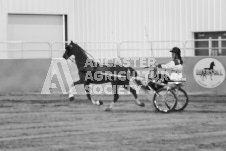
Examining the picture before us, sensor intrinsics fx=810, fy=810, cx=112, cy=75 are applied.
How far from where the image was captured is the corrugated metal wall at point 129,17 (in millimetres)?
32625

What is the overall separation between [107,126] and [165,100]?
3.09 meters

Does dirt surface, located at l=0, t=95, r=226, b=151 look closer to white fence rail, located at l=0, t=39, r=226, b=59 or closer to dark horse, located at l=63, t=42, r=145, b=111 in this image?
dark horse, located at l=63, t=42, r=145, b=111

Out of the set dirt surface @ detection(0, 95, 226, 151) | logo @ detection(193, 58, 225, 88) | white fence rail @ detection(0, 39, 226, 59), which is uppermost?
white fence rail @ detection(0, 39, 226, 59)

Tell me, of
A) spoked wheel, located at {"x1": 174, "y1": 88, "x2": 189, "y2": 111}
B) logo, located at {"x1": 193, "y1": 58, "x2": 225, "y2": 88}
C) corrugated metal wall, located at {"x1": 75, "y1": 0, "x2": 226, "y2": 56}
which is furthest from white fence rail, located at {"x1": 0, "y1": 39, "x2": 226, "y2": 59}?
spoked wheel, located at {"x1": 174, "y1": 88, "x2": 189, "y2": 111}

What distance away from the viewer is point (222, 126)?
16.4m

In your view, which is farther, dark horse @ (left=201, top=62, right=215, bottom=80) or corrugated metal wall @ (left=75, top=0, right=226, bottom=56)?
corrugated metal wall @ (left=75, top=0, right=226, bottom=56)

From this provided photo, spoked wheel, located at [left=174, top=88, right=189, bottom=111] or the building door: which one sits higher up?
the building door

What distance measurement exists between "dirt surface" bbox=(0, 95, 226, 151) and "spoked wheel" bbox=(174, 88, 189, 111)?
257mm

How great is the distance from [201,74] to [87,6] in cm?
1063

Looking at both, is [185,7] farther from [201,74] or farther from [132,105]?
[132,105]

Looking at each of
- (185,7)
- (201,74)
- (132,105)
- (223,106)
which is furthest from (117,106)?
(185,7)

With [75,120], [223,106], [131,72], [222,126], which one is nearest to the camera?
[222,126]

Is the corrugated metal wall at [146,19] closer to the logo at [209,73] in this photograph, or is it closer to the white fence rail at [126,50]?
the white fence rail at [126,50]

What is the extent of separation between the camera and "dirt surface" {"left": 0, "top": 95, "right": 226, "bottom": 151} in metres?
13.6
